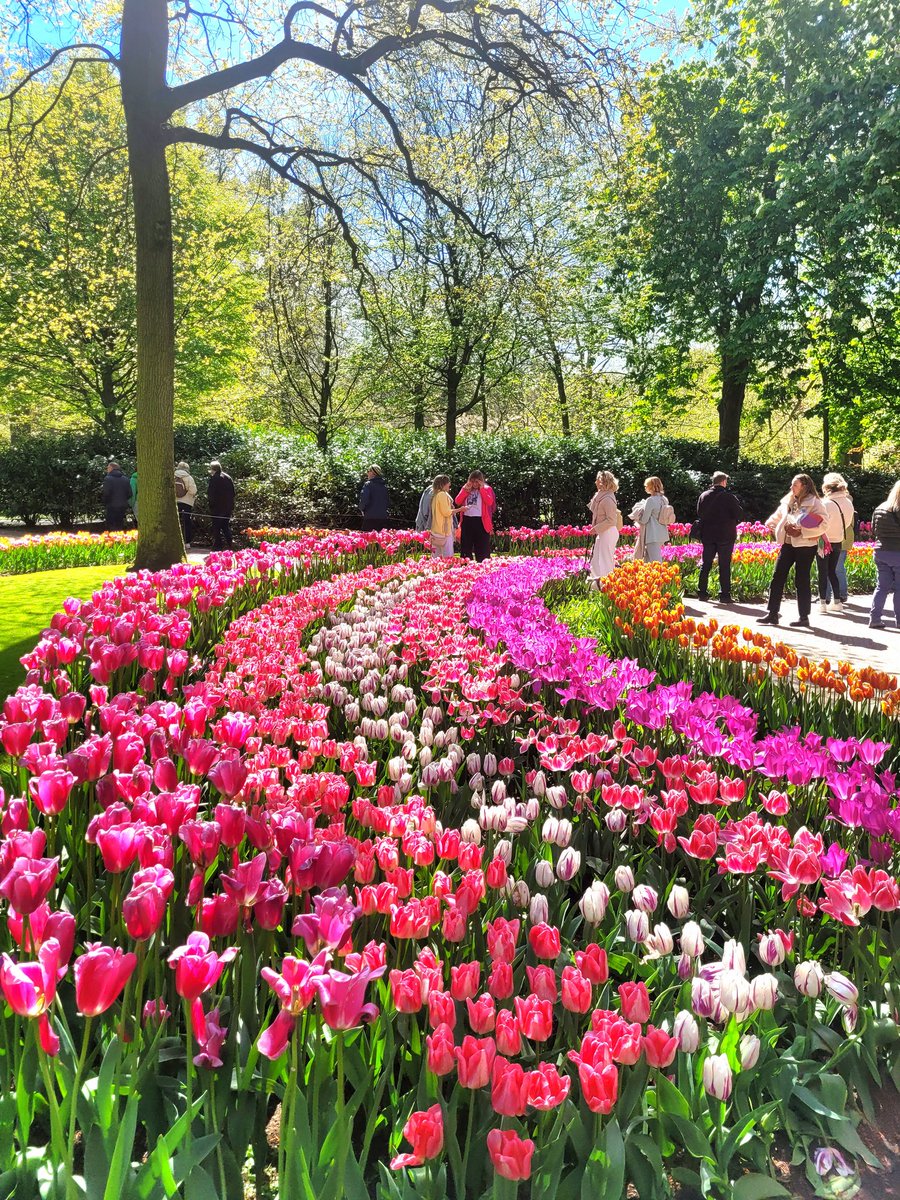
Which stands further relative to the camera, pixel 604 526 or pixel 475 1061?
pixel 604 526

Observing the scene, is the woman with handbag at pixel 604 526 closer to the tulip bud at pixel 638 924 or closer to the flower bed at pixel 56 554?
the flower bed at pixel 56 554

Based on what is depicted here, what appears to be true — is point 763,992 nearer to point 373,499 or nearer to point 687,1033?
point 687,1033

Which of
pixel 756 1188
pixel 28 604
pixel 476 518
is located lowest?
pixel 756 1188

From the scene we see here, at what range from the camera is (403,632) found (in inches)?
195

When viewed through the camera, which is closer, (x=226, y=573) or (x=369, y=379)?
A: (x=226, y=573)

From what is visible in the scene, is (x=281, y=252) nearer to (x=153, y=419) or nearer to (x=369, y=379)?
(x=153, y=419)

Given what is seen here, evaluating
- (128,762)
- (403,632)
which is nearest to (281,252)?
(403,632)

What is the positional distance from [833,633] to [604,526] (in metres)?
3.12

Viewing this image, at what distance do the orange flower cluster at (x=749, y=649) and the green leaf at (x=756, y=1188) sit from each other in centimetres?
282

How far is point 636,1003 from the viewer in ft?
5.20

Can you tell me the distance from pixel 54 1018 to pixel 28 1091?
0.13 meters

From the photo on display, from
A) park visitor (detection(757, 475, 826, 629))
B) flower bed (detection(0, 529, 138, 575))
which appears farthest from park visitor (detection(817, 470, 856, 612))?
flower bed (detection(0, 529, 138, 575))

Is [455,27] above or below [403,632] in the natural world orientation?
above

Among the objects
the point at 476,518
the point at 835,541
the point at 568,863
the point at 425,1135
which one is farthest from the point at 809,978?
the point at 835,541
